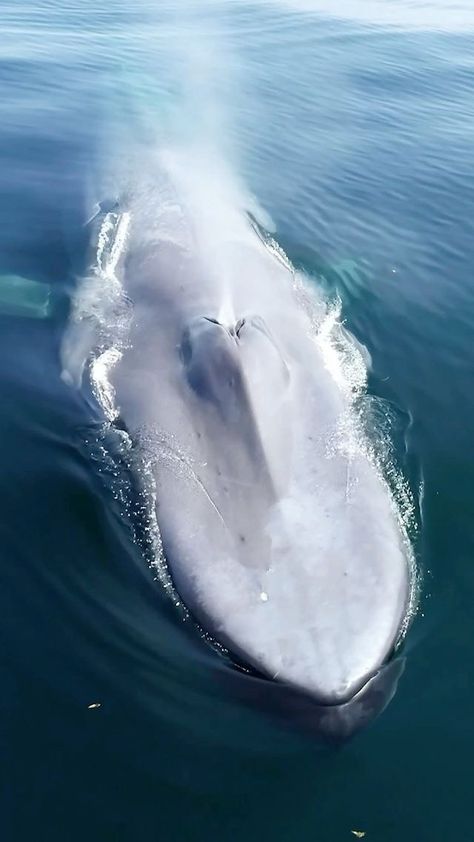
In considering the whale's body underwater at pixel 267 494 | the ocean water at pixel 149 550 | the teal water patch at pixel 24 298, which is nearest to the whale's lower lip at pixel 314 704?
the whale's body underwater at pixel 267 494

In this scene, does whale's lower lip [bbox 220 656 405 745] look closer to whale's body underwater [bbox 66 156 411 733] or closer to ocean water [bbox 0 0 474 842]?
whale's body underwater [bbox 66 156 411 733]

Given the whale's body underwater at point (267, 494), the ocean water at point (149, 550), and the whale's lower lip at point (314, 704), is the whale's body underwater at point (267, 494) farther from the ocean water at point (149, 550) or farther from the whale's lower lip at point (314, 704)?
the ocean water at point (149, 550)

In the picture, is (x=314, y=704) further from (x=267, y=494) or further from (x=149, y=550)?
(x=149, y=550)

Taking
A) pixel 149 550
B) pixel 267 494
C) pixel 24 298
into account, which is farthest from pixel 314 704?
pixel 24 298

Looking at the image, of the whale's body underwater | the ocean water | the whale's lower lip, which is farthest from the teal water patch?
the whale's lower lip

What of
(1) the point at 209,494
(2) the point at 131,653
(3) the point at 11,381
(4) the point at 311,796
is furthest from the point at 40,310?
(4) the point at 311,796
